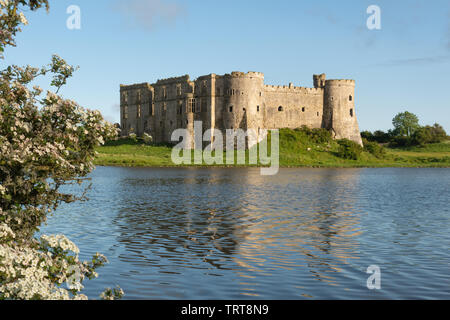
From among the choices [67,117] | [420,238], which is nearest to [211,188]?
[420,238]

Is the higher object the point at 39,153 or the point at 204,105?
the point at 204,105

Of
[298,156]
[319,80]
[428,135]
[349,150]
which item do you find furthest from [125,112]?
[428,135]

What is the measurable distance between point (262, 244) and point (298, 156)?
72.7 meters

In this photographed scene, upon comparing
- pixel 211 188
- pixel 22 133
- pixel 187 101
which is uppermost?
pixel 187 101

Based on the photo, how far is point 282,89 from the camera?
10431 centimetres

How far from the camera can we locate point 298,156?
92500 millimetres

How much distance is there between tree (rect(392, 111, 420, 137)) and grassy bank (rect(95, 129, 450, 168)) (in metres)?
40.2

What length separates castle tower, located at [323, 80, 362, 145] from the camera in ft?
347

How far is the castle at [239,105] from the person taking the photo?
9650cm

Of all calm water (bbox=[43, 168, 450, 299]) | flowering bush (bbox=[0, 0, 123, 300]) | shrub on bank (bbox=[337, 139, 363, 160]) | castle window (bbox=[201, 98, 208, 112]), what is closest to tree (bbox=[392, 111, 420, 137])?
shrub on bank (bbox=[337, 139, 363, 160])

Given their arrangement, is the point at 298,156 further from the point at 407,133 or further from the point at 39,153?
the point at 39,153

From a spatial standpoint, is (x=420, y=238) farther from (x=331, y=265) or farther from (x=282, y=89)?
(x=282, y=89)

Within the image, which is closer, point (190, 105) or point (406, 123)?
point (190, 105)

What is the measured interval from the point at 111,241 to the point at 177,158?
69.3 meters
